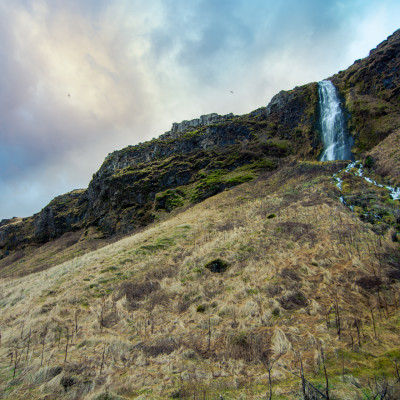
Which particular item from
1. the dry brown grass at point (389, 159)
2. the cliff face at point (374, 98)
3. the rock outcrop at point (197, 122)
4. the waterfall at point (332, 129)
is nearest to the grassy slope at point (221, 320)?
the dry brown grass at point (389, 159)

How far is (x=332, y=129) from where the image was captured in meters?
50.4

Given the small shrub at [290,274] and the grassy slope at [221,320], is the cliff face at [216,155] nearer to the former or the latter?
the grassy slope at [221,320]

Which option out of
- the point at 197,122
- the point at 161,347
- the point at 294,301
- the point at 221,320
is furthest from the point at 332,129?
the point at 197,122

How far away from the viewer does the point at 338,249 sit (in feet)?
46.3

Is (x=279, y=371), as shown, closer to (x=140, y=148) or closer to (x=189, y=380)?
(x=189, y=380)

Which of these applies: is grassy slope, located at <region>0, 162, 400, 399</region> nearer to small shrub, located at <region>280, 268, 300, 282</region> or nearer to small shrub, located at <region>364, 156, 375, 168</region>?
small shrub, located at <region>280, 268, 300, 282</region>

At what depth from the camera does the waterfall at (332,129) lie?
45.3 metres

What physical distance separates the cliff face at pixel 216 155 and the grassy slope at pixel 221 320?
31.3m

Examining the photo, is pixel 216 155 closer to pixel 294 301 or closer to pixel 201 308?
pixel 201 308

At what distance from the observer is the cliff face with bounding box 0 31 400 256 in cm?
4838

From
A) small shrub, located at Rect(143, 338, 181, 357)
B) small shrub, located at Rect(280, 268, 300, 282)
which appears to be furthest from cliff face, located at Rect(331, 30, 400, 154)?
small shrub, located at Rect(143, 338, 181, 357)

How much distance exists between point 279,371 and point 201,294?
624 centimetres

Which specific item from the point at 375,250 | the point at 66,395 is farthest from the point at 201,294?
the point at 375,250

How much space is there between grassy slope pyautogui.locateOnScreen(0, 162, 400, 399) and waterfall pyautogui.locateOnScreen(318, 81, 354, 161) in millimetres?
30912
